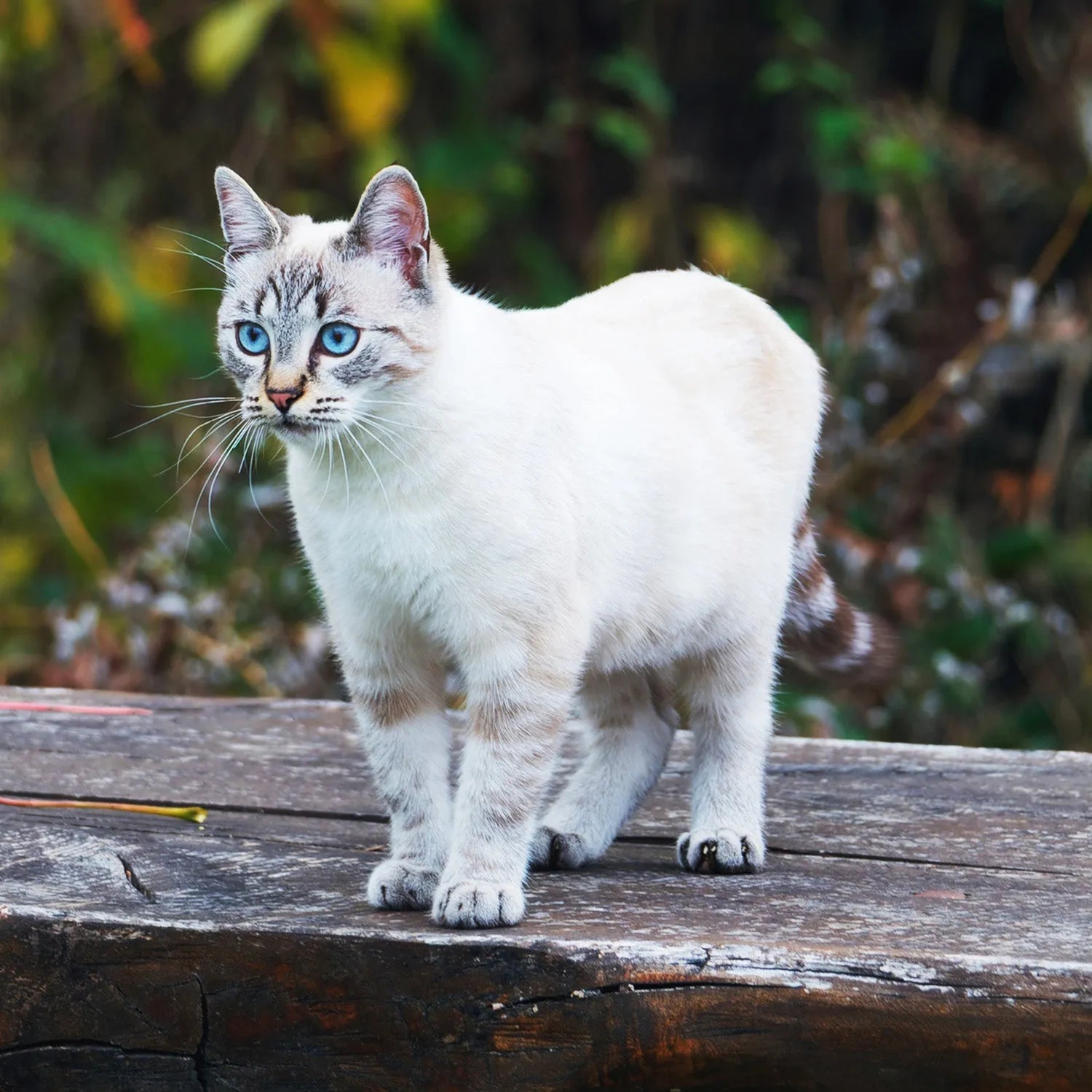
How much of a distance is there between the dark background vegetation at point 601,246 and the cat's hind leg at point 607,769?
5.63 ft

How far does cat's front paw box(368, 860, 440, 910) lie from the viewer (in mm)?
2242

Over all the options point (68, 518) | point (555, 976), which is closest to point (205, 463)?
point (555, 976)

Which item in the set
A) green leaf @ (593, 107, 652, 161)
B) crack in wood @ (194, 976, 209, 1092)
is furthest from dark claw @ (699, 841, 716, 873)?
green leaf @ (593, 107, 652, 161)

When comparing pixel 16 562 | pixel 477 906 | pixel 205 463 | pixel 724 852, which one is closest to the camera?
pixel 477 906

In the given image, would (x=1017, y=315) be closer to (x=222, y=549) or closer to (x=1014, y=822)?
(x=1014, y=822)

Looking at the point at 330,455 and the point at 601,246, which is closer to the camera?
the point at 330,455

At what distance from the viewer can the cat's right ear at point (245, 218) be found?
2363 millimetres

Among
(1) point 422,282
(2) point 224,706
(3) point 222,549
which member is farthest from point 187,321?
(1) point 422,282

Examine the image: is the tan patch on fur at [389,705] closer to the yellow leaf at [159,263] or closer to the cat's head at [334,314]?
the cat's head at [334,314]

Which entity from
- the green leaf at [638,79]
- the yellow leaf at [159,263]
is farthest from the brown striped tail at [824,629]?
the yellow leaf at [159,263]

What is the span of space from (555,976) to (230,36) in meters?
4.63

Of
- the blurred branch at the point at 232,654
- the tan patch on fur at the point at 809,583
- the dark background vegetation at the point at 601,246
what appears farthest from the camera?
the dark background vegetation at the point at 601,246

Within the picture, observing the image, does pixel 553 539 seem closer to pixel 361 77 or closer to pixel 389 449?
pixel 389 449

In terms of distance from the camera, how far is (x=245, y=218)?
7.81 ft
